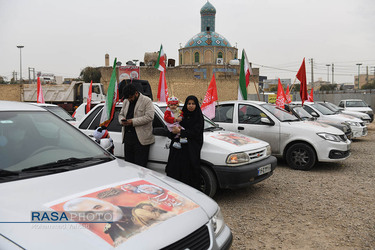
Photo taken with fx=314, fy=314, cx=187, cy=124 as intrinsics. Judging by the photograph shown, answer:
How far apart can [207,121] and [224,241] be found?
363 cm

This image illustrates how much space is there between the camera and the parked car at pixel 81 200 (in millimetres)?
1728

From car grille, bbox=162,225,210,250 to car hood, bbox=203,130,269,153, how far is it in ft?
8.22

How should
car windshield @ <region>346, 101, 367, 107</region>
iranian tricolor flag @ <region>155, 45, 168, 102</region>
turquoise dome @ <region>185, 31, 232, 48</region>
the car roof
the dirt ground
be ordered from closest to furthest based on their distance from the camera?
the car roof
the dirt ground
iranian tricolor flag @ <region>155, 45, 168, 102</region>
car windshield @ <region>346, 101, 367, 107</region>
turquoise dome @ <region>185, 31, 232, 48</region>

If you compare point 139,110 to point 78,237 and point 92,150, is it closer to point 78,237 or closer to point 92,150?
point 92,150

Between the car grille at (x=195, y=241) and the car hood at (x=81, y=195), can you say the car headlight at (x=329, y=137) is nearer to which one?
the car hood at (x=81, y=195)

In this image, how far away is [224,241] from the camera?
2391 mm

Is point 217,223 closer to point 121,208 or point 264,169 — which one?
point 121,208

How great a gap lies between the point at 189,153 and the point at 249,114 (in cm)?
327

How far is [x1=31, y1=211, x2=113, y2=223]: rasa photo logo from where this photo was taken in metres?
1.79

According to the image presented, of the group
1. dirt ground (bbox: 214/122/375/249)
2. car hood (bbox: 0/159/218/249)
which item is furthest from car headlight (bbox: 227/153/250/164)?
car hood (bbox: 0/159/218/249)

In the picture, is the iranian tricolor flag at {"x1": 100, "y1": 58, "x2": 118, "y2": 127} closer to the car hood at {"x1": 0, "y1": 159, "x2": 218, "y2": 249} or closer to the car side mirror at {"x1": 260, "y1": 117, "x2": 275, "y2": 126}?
the car hood at {"x1": 0, "y1": 159, "x2": 218, "y2": 249}

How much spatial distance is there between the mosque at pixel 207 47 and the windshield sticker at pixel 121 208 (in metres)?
51.2

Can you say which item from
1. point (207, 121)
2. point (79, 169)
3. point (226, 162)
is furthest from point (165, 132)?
point (79, 169)

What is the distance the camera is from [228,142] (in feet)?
16.0
